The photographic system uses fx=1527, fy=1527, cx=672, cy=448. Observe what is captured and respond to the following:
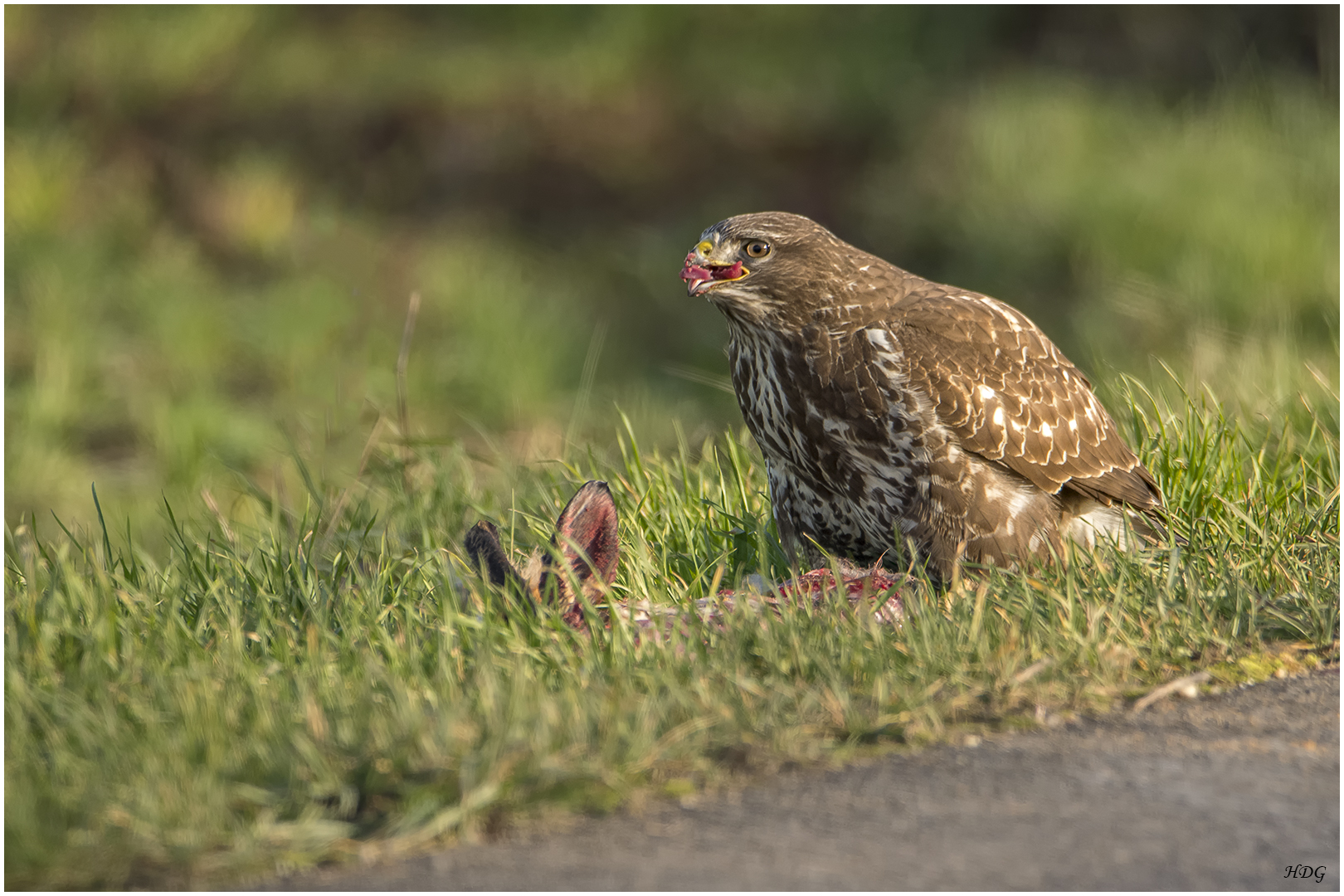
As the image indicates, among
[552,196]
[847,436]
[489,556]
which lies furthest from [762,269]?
[552,196]

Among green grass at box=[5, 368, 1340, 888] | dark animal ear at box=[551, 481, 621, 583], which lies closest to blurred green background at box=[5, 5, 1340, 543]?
green grass at box=[5, 368, 1340, 888]

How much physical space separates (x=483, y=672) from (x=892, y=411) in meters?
1.63

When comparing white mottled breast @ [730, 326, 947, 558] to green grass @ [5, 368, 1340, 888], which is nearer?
green grass @ [5, 368, 1340, 888]

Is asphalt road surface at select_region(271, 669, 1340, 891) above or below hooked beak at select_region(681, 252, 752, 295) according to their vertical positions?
below

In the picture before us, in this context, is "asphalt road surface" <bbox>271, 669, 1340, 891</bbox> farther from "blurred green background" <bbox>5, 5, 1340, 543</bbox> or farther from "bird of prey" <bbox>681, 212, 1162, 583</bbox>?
"blurred green background" <bbox>5, 5, 1340, 543</bbox>

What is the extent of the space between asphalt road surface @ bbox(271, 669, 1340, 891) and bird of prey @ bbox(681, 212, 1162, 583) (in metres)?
1.25

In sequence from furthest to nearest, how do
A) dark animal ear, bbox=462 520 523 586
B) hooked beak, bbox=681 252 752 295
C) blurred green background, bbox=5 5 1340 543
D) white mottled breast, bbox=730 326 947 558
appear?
blurred green background, bbox=5 5 1340 543 → hooked beak, bbox=681 252 752 295 → white mottled breast, bbox=730 326 947 558 → dark animal ear, bbox=462 520 523 586

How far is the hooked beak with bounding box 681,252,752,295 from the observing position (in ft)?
14.5

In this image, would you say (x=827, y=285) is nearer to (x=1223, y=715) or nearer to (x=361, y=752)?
(x=1223, y=715)

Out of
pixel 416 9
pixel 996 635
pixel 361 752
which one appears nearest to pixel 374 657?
pixel 361 752

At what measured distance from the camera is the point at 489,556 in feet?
12.6

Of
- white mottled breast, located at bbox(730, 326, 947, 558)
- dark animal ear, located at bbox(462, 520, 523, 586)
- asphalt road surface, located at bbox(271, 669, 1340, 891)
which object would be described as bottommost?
asphalt road surface, located at bbox(271, 669, 1340, 891)

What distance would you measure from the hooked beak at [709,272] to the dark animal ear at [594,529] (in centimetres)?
75

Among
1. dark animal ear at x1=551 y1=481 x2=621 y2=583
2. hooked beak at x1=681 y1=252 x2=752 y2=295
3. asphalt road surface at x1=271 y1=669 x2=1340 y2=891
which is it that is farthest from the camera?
hooked beak at x1=681 y1=252 x2=752 y2=295
